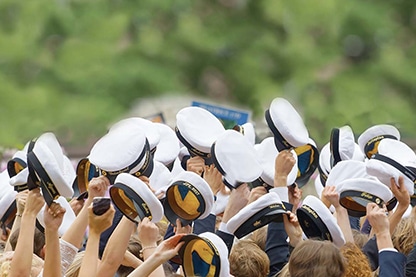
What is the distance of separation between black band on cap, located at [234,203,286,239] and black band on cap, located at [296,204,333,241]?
93mm

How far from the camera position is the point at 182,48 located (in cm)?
1822

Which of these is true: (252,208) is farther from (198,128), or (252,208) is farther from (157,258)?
(198,128)

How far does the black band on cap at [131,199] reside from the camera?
16.6ft

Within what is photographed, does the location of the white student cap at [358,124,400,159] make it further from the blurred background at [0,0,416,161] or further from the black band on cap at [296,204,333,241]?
the blurred background at [0,0,416,161]

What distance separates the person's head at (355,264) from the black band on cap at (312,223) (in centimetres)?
33

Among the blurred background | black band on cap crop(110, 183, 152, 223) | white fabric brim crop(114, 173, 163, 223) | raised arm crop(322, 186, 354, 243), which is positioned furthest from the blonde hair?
the blurred background

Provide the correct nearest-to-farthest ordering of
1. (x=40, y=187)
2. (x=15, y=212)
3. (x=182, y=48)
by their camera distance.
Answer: (x=40, y=187) → (x=15, y=212) → (x=182, y=48)

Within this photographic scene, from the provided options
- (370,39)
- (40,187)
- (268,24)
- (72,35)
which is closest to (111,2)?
(72,35)

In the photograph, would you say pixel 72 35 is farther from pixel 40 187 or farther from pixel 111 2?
pixel 40 187

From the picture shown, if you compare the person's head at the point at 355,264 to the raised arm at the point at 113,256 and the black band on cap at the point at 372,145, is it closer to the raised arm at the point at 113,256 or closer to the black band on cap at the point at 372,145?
the raised arm at the point at 113,256

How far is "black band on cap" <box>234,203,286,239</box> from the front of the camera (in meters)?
5.40

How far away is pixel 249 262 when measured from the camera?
5.47 metres

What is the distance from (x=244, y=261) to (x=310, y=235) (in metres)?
0.33

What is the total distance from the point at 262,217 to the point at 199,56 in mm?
12964
